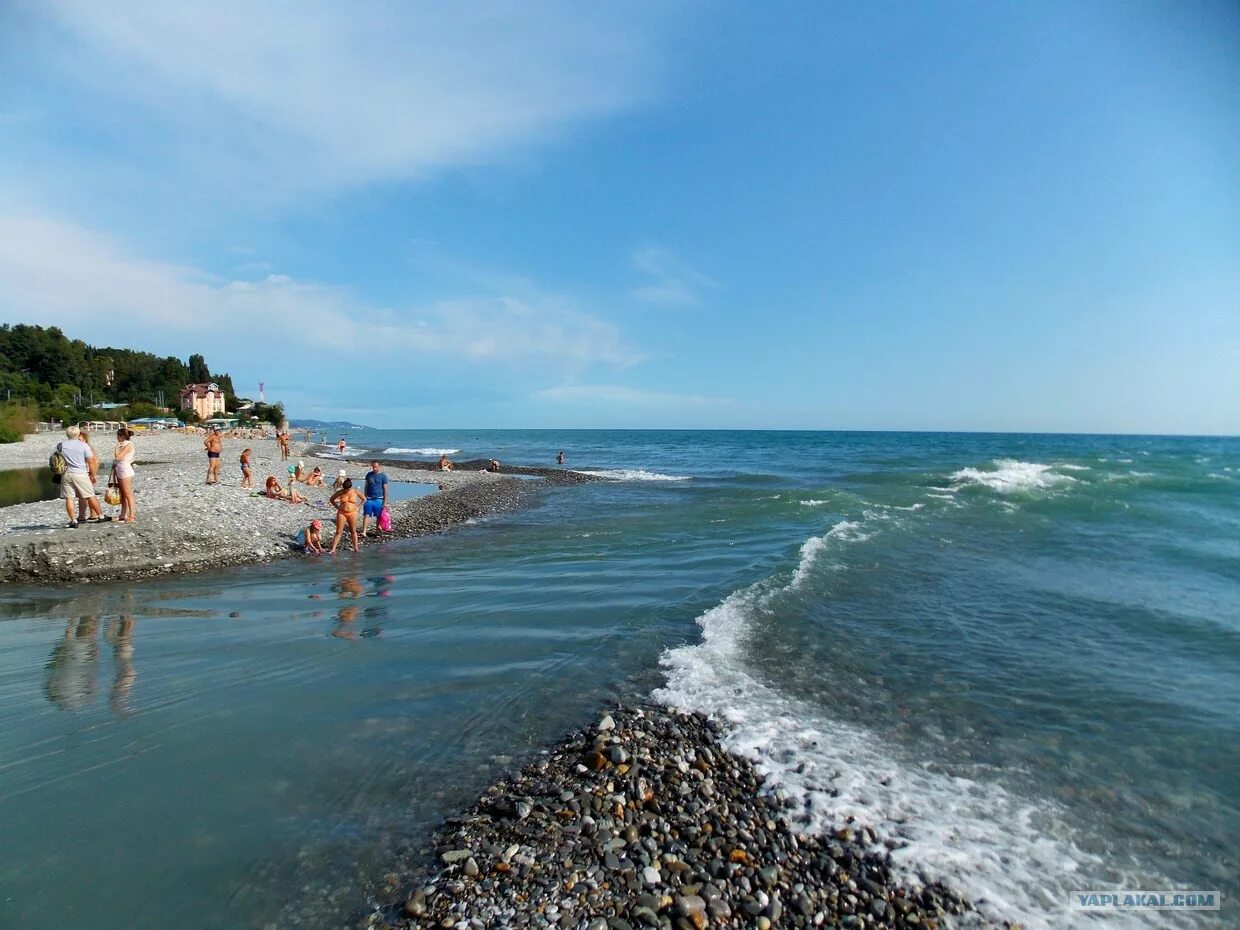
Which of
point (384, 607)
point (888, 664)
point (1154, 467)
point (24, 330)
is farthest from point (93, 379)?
point (1154, 467)

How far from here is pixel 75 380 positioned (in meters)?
98.6

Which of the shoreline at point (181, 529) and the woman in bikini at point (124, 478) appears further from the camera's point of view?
the woman in bikini at point (124, 478)

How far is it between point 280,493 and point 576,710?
19714 mm

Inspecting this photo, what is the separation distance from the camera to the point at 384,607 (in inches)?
442

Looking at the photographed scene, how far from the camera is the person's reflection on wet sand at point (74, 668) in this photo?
23.1 feet

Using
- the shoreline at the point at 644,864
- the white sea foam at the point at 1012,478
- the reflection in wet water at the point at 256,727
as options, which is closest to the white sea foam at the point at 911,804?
the shoreline at the point at 644,864

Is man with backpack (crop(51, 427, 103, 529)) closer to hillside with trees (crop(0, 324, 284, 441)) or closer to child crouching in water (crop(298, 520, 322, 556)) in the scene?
child crouching in water (crop(298, 520, 322, 556))

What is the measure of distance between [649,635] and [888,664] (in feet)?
12.1

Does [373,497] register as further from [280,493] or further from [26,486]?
[26,486]

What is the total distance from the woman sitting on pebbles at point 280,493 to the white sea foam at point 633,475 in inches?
905

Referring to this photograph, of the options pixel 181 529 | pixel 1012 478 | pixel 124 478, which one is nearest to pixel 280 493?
pixel 181 529

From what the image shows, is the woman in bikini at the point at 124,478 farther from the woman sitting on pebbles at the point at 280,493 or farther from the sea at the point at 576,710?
the woman sitting on pebbles at the point at 280,493

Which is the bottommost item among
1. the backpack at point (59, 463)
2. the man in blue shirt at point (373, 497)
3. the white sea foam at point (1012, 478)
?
the white sea foam at point (1012, 478)

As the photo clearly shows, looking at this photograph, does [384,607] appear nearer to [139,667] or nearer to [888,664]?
[139,667]
